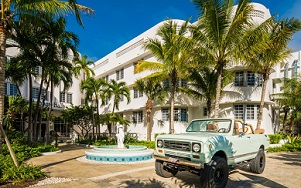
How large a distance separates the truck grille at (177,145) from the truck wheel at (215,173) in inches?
31.9

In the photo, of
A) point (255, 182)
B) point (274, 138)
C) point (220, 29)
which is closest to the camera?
point (255, 182)

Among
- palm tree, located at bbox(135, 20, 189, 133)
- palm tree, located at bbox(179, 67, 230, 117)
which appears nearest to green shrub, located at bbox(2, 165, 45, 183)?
palm tree, located at bbox(135, 20, 189, 133)

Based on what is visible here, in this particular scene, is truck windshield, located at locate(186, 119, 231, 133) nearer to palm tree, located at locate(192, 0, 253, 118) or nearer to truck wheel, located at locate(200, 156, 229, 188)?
truck wheel, located at locate(200, 156, 229, 188)

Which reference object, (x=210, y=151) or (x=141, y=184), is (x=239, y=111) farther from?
(x=141, y=184)

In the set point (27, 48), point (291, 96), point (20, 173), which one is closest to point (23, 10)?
point (27, 48)

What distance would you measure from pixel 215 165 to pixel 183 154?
3.25 ft

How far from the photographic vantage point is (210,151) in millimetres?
6711

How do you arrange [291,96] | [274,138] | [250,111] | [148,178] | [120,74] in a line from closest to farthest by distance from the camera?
[148,178] < [274,138] < [250,111] < [291,96] < [120,74]

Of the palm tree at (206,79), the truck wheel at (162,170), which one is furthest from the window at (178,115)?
the truck wheel at (162,170)

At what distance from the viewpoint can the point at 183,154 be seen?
7.11 m

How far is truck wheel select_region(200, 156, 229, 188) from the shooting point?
642 cm

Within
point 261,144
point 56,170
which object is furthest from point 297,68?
point 56,170

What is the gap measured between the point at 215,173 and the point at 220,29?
908 centimetres

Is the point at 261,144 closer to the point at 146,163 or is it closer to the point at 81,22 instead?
the point at 146,163
